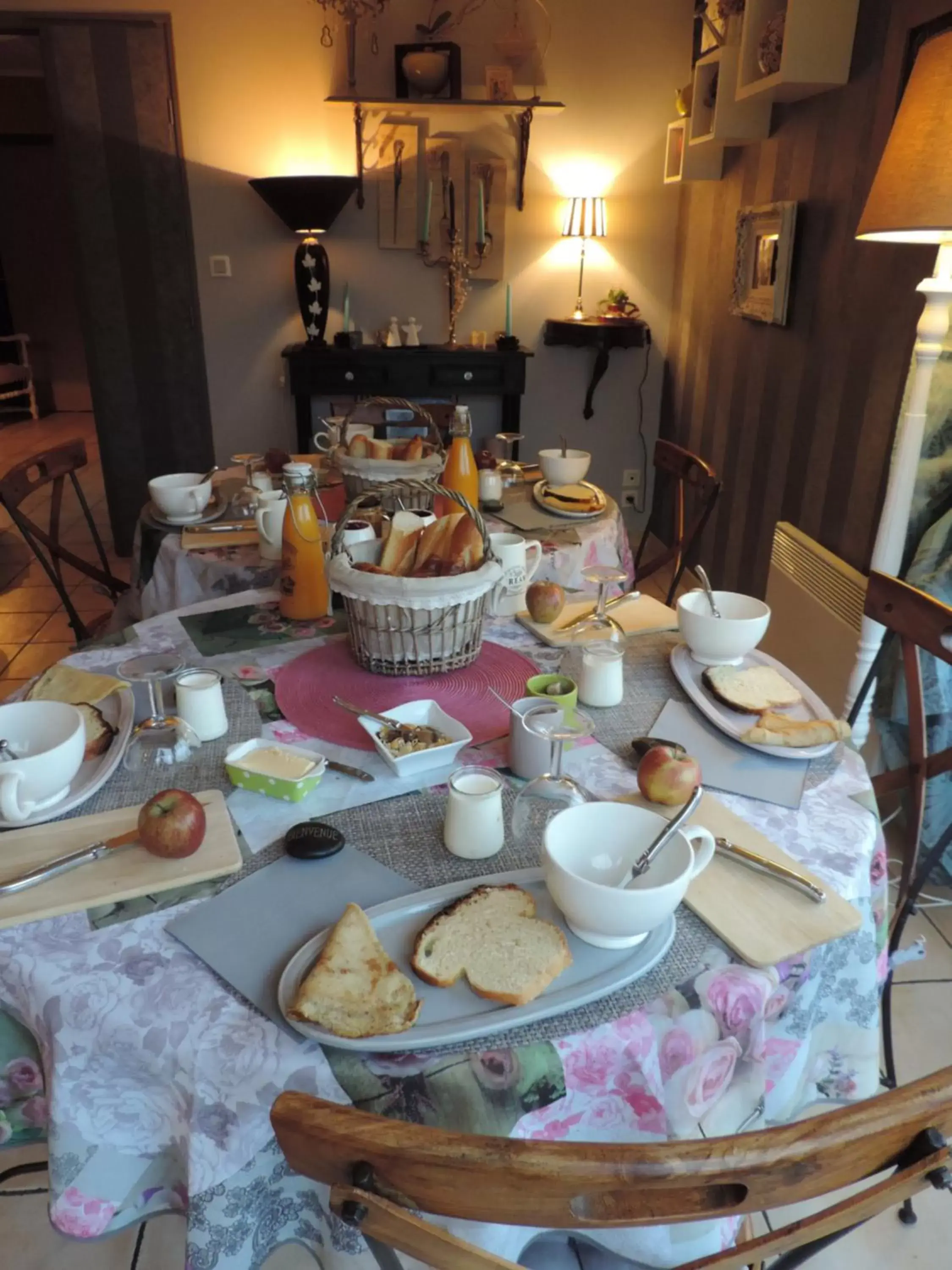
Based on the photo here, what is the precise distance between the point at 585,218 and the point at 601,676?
11.5 feet

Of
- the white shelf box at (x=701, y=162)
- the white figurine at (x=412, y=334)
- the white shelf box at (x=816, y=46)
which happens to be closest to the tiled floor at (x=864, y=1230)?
the white shelf box at (x=816, y=46)

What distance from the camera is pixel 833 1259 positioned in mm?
1330

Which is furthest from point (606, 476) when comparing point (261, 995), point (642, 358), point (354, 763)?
point (261, 995)

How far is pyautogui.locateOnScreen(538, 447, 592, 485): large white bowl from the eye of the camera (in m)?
2.38

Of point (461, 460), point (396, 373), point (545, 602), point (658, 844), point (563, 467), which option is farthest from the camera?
point (396, 373)

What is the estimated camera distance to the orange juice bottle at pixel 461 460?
1.95 meters

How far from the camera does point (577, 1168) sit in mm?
513

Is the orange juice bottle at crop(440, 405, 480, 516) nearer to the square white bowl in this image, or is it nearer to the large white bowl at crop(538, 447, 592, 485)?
the large white bowl at crop(538, 447, 592, 485)

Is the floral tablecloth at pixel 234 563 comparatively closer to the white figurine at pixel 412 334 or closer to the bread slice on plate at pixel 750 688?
the bread slice on plate at pixel 750 688

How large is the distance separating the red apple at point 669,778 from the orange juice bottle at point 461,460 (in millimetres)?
1032

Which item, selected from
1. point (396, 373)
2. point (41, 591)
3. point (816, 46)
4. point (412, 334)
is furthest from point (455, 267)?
point (41, 591)

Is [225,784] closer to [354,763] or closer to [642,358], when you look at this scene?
[354,763]

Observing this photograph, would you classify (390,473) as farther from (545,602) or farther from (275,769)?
(275,769)

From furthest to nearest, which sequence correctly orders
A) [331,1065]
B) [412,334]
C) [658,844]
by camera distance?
[412,334] → [658,844] → [331,1065]
